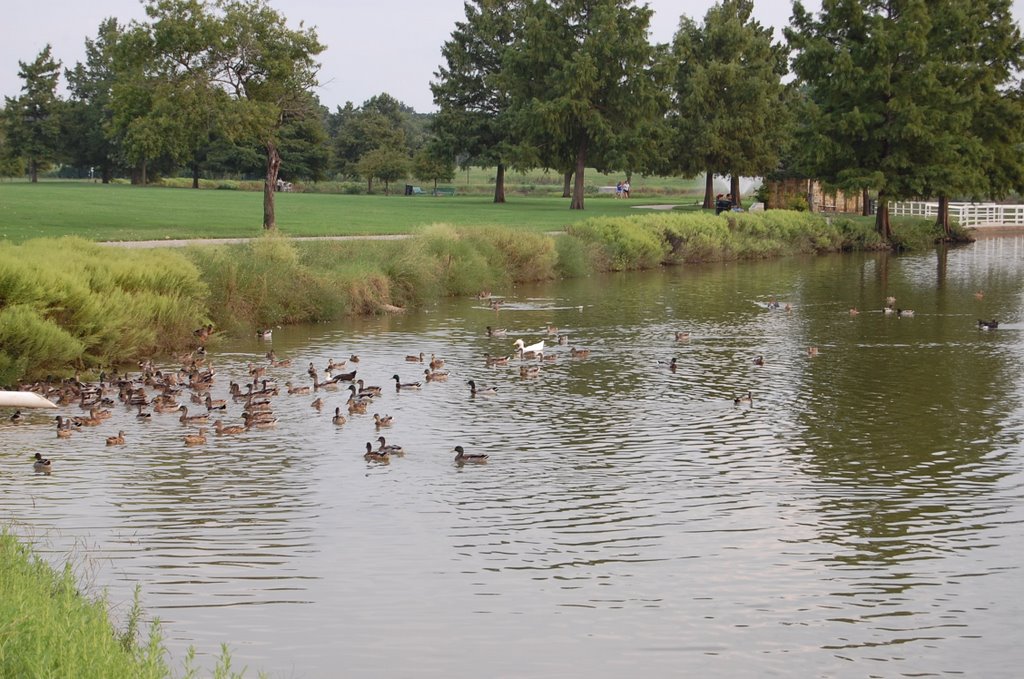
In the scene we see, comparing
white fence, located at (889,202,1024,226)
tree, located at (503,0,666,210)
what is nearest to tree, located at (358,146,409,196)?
tree, located at (503,0,666,210)

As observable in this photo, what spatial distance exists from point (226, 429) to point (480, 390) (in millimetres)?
5488

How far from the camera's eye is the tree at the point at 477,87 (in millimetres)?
88375

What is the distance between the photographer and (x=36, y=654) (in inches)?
297

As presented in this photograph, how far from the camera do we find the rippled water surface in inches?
416

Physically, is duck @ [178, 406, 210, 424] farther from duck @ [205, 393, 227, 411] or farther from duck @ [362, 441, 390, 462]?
duck @ [362, 441, 390, 462]

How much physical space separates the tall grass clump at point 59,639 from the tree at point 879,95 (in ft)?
194

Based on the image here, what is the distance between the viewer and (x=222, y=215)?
62.2 m

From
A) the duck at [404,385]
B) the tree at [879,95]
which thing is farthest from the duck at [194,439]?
the tree at [879,95]

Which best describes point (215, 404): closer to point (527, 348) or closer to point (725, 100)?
point (527, 348)

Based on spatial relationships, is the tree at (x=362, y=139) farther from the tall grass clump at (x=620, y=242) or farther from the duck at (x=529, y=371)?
the duck at (x=529, y=371)

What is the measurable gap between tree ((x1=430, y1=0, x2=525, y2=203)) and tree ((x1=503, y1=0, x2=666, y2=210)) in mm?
5515

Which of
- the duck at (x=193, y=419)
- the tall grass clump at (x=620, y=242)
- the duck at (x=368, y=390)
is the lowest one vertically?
the duck at (x=193, y=419)

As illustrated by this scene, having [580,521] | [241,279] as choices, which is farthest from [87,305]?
[580,521]

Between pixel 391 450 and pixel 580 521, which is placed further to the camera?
pixel 391 450
